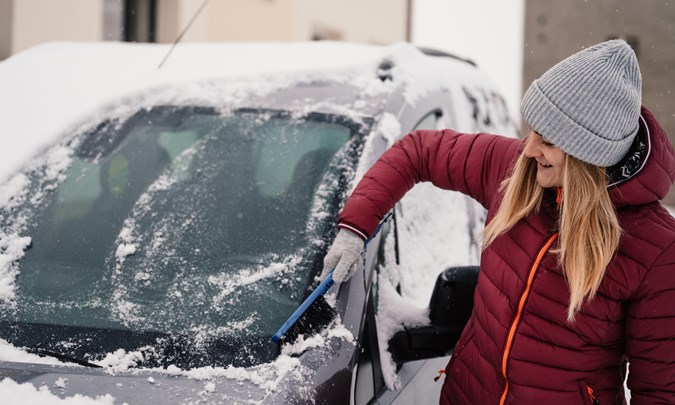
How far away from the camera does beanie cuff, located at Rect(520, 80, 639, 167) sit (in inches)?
69.4

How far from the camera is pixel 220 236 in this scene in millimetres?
2191

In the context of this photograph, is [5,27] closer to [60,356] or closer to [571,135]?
[60,356]

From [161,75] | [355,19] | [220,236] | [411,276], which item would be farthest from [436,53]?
[355,19]

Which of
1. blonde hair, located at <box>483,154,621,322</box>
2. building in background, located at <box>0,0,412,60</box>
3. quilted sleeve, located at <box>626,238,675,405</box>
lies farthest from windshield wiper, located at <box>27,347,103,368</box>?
building in background, located at <box>0,0,412,60</box>

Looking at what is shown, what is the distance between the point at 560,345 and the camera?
186cm

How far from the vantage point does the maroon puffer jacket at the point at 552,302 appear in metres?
1.74

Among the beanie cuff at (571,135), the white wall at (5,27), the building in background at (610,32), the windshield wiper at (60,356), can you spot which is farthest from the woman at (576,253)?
the building in background at (610,32)

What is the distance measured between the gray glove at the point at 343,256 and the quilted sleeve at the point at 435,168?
45 millimetres

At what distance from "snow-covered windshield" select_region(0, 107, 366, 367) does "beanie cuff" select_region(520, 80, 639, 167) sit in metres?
0.62

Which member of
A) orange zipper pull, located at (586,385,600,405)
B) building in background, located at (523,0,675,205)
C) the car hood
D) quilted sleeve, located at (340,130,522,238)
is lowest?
building in background, located at (523,0,675,205)

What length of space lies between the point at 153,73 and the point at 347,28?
11.9 metres

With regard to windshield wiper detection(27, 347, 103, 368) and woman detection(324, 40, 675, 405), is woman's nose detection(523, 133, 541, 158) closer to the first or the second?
woman detection(324, 40, 675, 405)

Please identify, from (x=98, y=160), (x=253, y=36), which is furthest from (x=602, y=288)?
(x=253, y=36)

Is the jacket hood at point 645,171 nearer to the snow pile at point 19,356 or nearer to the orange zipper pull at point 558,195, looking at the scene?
→ the orange zipper pull at point 558,195
